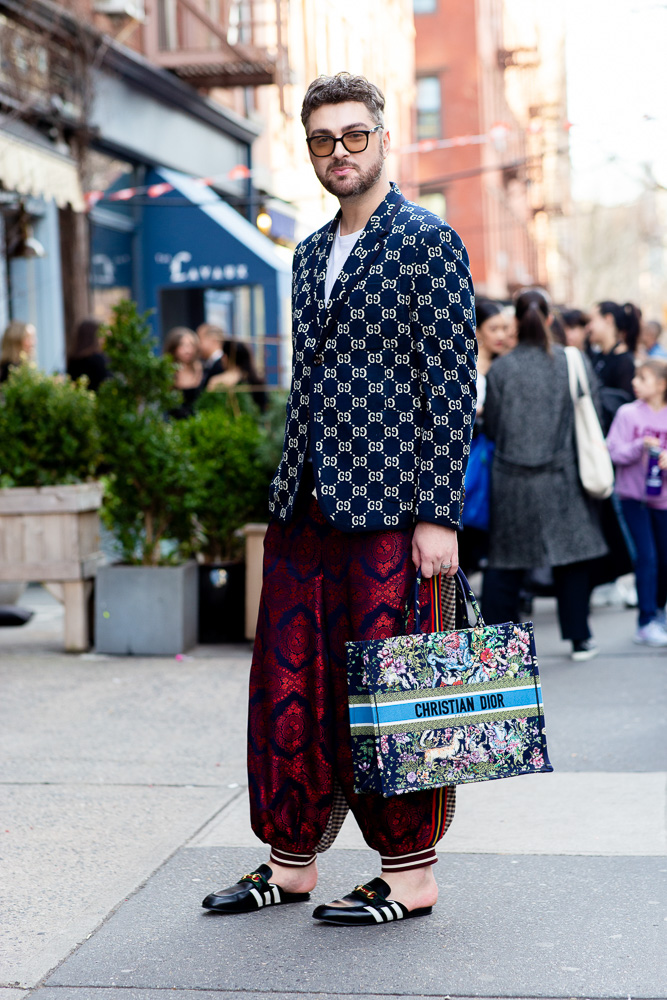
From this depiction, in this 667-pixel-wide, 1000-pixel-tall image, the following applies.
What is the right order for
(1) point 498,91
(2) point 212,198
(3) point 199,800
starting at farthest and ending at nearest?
(1) point 498,91, (2) point 212,198, (3) point 199,800

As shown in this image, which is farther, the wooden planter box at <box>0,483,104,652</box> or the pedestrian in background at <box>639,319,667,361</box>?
the pedestrian in background at <box>639,319,667,361</box>

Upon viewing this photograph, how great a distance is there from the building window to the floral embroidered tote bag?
3564cm

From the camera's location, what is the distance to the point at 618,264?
76.0 meters

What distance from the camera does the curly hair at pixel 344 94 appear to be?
3316mm

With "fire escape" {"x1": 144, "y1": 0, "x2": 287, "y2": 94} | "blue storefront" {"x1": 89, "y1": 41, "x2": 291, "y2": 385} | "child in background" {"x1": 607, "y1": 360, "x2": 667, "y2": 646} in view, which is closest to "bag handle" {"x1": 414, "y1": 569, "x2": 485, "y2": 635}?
"child in background" {"x1": 607, "y1": 360, "x2": 667, "y2": 646}

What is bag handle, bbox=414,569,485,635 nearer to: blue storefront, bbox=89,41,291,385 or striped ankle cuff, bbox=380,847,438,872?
striped ankle cuff, bbox=380,847,438,872

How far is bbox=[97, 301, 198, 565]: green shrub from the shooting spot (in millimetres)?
7191

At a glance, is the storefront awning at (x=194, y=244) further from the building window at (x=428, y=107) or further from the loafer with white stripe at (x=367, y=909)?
the building window at (x=428, y=107)

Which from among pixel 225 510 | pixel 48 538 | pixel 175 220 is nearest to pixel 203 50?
pixel 175 220

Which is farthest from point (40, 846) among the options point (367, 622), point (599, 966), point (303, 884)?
point (599, 966)

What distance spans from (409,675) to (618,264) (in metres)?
75.8

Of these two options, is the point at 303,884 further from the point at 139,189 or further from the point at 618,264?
the point at 618,264

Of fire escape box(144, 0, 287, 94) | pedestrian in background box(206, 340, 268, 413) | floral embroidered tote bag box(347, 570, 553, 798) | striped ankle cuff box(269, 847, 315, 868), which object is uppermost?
fire escape box(144, 0, 287, 94)

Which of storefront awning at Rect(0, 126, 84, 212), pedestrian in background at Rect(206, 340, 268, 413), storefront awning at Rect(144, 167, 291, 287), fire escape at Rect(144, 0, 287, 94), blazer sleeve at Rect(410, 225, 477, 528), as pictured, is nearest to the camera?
blazer sleeve at Rect(410, 225, 477, 528)
